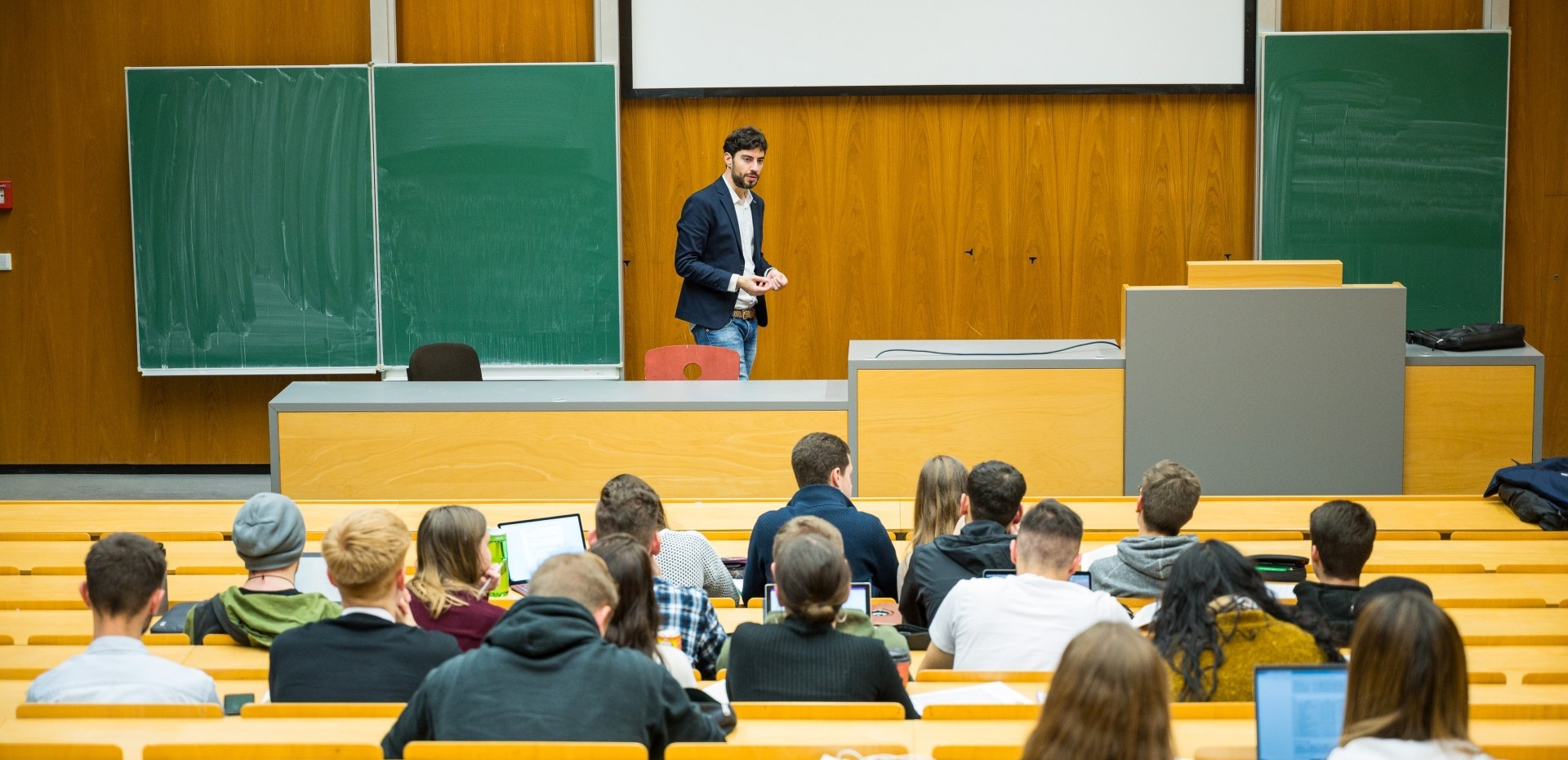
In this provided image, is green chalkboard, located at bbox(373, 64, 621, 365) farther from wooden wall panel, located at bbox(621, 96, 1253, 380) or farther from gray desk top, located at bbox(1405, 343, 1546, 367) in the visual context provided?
gray desk top, located at bbox(1405, 343, 1546, 367)

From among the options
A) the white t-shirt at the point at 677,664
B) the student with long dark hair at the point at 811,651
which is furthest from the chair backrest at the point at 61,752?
the student with long dark hair at the point at 811,651

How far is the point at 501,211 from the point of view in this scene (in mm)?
7852

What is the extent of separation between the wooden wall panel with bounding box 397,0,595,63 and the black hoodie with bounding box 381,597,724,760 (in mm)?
5758

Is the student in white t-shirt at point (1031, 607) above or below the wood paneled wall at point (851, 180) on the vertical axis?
below

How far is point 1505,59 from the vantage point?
294 inches

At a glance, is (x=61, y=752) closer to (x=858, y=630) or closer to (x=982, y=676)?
(x=858, y=630)

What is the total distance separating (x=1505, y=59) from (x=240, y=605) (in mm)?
6672

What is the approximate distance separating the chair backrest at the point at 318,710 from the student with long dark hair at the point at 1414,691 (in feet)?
5.49

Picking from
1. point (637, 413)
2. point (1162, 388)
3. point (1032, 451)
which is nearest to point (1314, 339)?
point (1162, 388)

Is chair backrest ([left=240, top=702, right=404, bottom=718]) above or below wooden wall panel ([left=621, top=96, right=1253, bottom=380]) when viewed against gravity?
below

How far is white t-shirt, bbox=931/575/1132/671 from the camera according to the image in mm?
3199

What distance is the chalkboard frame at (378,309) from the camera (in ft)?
25.4

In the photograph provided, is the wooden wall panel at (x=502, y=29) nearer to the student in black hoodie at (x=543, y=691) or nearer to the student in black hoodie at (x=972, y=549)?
the student in black hoodie at (x=972, y=549)

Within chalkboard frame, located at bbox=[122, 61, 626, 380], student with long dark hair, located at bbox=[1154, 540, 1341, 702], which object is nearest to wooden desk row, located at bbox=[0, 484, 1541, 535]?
student with long dark hair, located at bbox=[1154, 540, 1341, 702]
